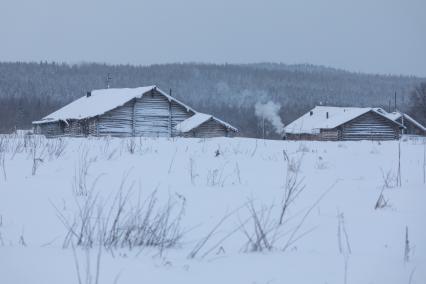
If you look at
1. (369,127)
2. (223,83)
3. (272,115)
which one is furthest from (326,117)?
(223,83)

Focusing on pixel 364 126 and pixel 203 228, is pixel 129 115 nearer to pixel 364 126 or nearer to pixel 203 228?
pixel 364 126

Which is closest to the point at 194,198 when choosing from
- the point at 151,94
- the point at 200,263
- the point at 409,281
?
the point at 200,263

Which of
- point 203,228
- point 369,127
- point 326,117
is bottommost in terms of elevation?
point 203,228

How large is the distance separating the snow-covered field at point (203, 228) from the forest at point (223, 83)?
107872 mm

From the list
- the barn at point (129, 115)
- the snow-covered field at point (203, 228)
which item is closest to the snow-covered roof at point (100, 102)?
the barn at point (129, 115)

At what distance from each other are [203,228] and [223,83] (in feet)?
539

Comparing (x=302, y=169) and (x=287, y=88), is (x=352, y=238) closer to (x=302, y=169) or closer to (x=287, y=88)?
(x=302, y=169)

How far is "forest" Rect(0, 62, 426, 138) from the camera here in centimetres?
12756

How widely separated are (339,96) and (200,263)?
15105 centimetres

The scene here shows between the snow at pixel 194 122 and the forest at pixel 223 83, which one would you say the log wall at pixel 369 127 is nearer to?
the snow at pixel 194 122

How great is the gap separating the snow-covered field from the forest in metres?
108

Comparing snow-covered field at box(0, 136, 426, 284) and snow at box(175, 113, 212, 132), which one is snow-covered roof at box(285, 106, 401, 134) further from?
snow-covered field at box(0, 136, 426, 284)

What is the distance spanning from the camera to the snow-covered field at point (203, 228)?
230 centimetres

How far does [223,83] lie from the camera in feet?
546
